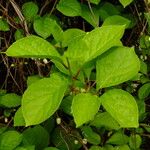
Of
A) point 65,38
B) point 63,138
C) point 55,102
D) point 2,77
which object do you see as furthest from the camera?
point 2,77

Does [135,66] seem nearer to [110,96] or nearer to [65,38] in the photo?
[110,96]

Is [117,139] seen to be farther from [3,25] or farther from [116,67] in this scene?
[3,25]

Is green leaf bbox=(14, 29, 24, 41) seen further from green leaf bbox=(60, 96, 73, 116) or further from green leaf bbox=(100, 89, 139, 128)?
green leaf bbox=(100, 89, 139, 128)

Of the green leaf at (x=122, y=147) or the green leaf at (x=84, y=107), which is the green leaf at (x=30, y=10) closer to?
the green leaf at (x=84, y=107)

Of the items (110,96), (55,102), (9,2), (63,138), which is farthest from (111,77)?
(9,2)

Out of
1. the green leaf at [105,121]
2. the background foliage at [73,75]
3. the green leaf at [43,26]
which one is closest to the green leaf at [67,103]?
the background foliage at [73,75]
